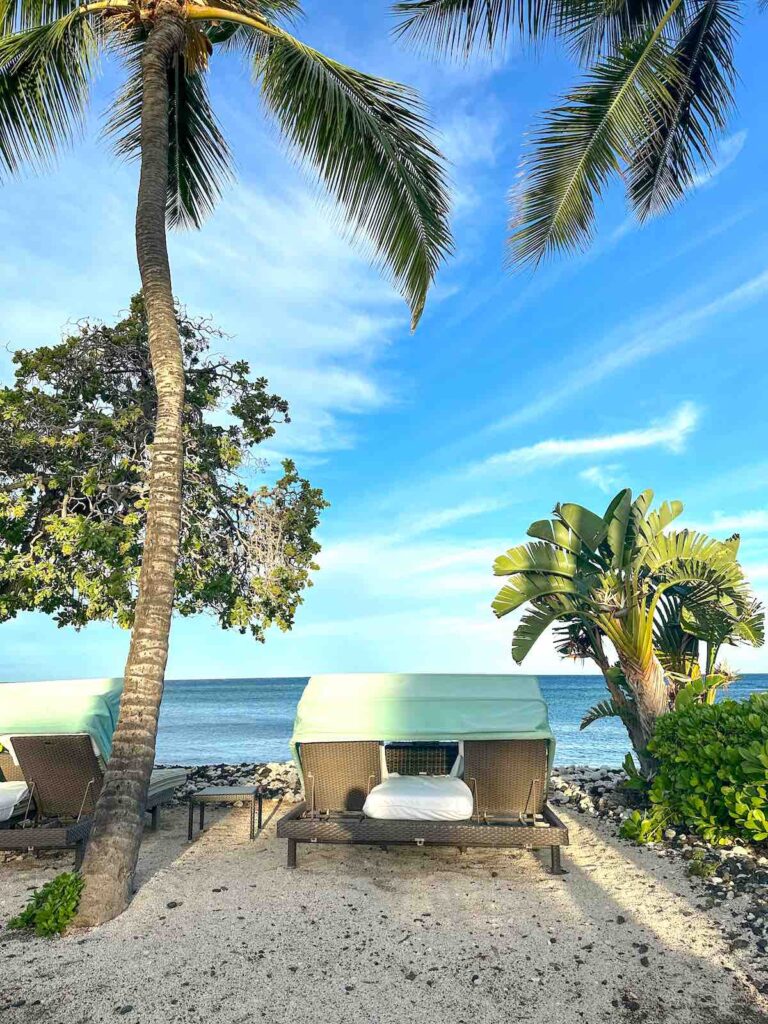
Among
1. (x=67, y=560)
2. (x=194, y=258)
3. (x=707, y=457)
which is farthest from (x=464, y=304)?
(x=67, y=560)

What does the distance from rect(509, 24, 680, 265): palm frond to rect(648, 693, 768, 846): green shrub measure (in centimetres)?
499

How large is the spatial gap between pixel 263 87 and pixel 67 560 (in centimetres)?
599

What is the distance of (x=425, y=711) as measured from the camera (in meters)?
5.91

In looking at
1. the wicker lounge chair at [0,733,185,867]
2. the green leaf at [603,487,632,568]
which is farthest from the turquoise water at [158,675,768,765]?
the wicker lounge chair at [0,733,185,867]

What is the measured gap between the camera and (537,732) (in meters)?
5.69

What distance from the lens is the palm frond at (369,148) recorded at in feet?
21.4

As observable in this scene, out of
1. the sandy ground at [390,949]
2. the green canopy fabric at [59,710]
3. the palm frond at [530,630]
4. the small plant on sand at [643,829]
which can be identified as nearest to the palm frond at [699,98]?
the palm frond at [530,630]

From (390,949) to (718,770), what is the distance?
3.36 meters

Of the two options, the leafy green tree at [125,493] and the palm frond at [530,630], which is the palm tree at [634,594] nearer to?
the palm frond at [530,630]

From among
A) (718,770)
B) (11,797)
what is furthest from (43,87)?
(718,770)

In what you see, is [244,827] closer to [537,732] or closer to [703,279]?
[537,732]

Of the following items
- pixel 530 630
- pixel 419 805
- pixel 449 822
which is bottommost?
pixel 449 822

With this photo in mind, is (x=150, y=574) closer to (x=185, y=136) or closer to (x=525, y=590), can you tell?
(x=525, y=590)

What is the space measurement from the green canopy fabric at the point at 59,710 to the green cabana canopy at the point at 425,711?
1.78 meters
